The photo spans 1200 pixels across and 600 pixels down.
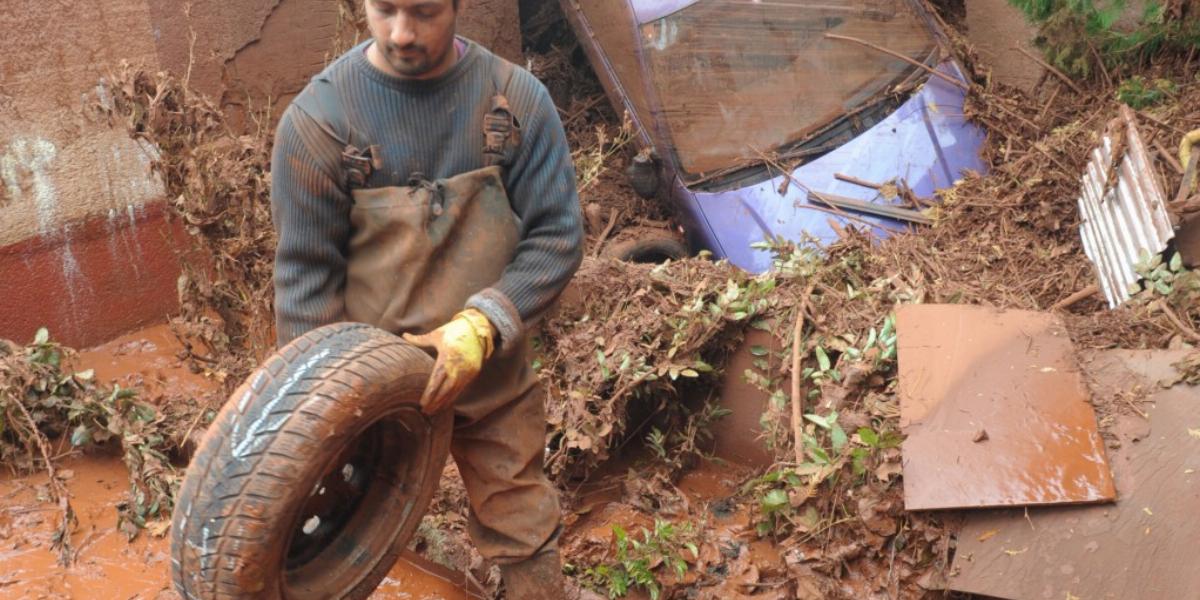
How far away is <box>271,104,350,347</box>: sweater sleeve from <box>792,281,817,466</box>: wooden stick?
188 centimetres

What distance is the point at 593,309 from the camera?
4.79 meters

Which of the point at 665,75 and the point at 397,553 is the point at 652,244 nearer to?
the point at 665,75

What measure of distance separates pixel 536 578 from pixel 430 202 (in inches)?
46.8

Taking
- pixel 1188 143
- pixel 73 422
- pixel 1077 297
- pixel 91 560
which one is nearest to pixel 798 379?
pixel 1077 297

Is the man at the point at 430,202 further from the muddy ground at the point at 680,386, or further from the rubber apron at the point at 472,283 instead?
the muddy ground at the point at 680,386

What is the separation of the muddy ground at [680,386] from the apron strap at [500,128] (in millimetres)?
1643

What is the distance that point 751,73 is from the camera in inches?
223

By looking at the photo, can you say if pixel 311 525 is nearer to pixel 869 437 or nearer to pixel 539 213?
pixel 539 213

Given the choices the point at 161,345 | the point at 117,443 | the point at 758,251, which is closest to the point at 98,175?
the point at 161,345

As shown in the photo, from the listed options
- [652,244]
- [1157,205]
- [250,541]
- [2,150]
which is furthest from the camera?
[652,244]

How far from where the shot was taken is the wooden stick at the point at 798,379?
4008 millimetres

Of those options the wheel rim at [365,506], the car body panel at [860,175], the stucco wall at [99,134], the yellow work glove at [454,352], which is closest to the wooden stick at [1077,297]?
the car body panel at [860,175]

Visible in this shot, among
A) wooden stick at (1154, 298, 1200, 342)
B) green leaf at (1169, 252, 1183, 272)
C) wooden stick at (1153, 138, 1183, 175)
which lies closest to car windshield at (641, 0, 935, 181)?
wooden stick at (1153, 138, 1183, 175)

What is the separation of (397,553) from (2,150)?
3.44 meters
